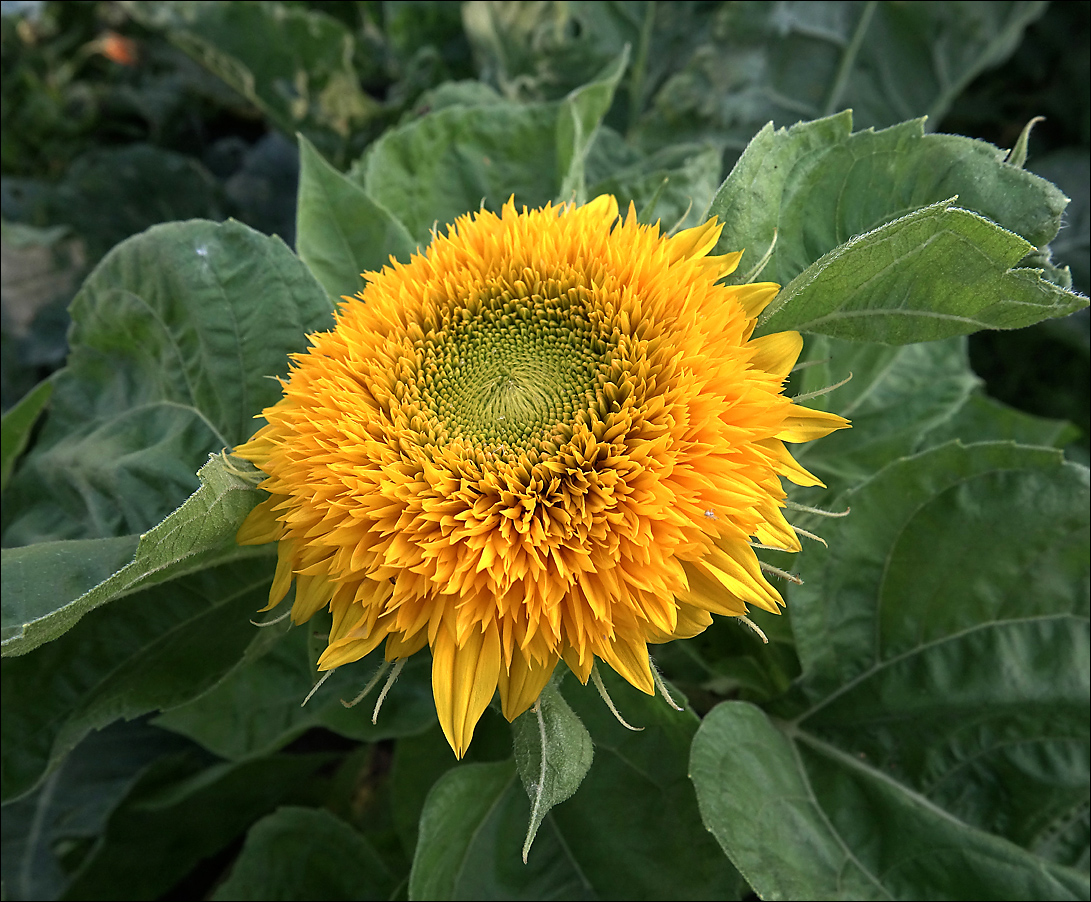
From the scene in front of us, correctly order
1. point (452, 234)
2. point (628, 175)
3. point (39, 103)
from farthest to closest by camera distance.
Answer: point (39, 103) < point (628, 175) < point (452, 234)

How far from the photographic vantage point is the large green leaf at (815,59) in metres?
1.33

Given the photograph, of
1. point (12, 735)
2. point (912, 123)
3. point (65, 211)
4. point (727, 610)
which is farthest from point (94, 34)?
point (727, 610)

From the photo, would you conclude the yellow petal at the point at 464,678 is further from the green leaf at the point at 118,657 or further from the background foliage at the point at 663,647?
the green leaf at the point at 118,657

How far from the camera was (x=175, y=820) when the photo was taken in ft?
4.22

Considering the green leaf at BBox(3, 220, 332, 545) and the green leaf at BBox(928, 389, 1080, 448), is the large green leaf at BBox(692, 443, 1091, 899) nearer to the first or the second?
the green leaf at BBox(928, 389, 1080, 448)

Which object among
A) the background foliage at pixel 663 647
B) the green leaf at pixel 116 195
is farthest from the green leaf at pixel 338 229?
the green leaf at pixel 116 195

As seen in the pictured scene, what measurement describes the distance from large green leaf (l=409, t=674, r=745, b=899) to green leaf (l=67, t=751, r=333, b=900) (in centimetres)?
50

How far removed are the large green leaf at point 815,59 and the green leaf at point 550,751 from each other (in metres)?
→ 1.06

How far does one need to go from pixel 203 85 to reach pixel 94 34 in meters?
0.48

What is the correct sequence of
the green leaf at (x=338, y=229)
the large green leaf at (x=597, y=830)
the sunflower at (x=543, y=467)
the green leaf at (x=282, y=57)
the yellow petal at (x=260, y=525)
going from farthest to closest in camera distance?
the green leaf at (x=282, y=57) < the green leaf at (x=338, y=229) < the large green leaf at (x=597, y=830) < the yellow petal at (x=260, y=525) < the sunflower at (x=543, y=467)

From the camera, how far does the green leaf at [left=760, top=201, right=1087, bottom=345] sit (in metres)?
0.61

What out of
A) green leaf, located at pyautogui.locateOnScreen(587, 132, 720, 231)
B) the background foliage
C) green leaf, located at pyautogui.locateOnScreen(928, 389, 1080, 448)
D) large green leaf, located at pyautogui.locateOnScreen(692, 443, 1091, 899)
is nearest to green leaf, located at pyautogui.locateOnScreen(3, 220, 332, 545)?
the background foliage

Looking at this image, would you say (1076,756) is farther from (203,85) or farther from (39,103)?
(39,103)

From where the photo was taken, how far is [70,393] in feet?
3.39
